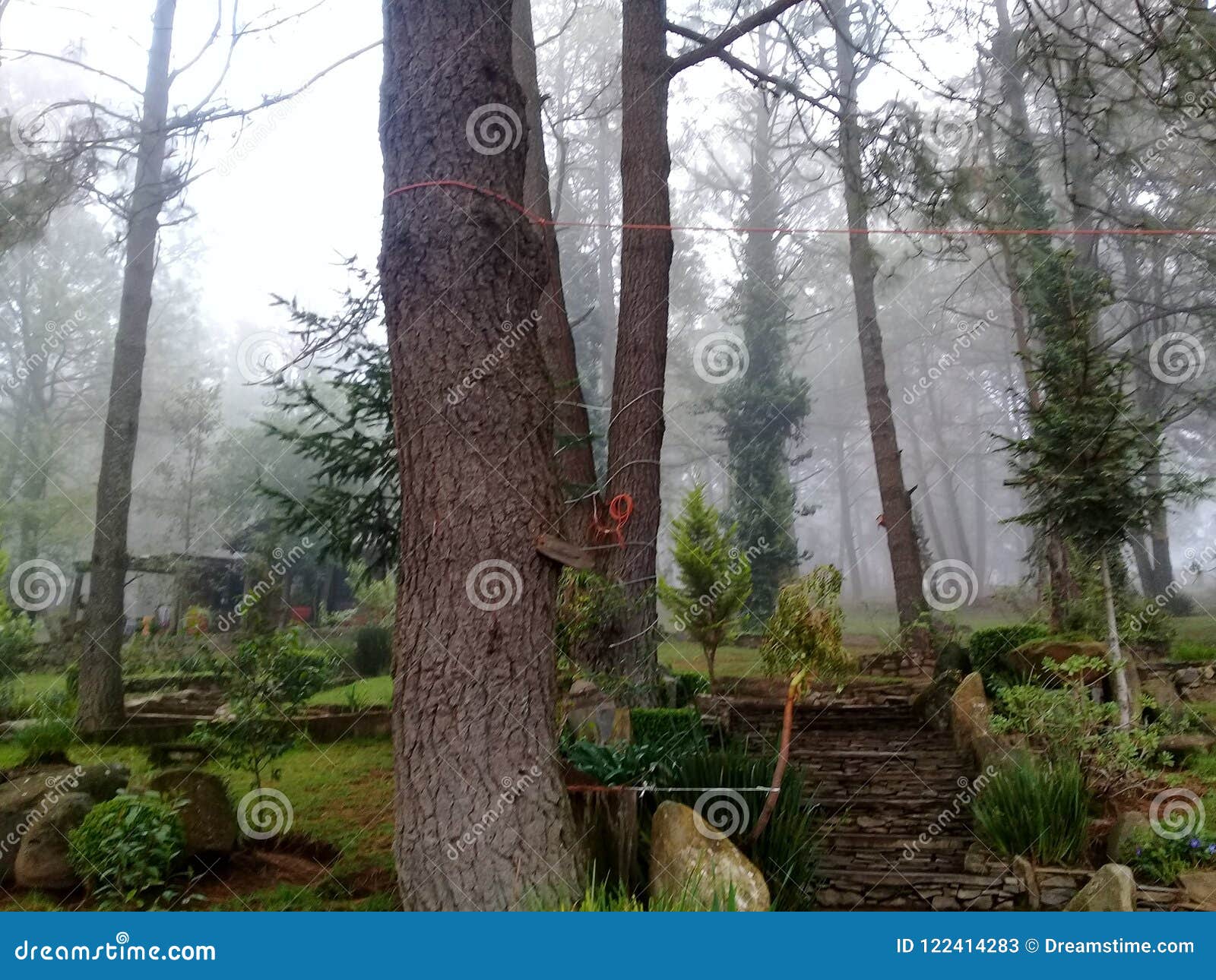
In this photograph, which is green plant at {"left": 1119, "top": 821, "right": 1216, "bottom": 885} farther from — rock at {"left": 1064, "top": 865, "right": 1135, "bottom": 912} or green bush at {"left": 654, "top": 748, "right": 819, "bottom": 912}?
green bush at {"left": 654, "top": 748, "right": 819, "bottom": 912}

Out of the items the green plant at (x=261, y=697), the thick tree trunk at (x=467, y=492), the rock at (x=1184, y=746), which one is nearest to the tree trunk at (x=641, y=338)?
the green plant at (x=261, y=697)

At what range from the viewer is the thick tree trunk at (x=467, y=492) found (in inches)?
103

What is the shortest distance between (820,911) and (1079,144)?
20.7 feet

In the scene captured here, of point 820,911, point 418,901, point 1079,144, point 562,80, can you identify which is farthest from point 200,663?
point 1079,144

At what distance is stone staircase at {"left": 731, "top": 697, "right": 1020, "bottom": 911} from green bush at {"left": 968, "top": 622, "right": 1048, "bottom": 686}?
2.12 feet

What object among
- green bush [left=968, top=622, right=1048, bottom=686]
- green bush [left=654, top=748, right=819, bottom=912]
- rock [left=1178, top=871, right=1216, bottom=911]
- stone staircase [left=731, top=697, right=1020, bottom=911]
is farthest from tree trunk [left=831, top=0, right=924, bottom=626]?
green bush [left=654, top=748, right=819, bottom=912]

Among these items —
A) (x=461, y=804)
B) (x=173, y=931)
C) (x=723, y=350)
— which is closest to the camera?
(x=461, y=804)

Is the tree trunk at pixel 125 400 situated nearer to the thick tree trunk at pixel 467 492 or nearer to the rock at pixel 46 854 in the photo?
the rock at pixel 46 854

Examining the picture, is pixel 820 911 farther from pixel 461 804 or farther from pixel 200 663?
pixel 200 663

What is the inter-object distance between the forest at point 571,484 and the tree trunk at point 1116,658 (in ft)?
0.14

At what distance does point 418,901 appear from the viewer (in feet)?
8.61

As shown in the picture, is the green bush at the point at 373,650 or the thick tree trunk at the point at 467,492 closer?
the thick tree trunk at the point at 467,492

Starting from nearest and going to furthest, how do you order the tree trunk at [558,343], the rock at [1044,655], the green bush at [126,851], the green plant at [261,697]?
the green bush at [126,851], the green plant at [261,697], the tree trunk at [558,343], the rock at [1044,655]

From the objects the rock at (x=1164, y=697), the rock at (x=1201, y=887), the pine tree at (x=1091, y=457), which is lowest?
the rock at (x=1201, y=887)
